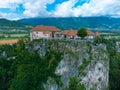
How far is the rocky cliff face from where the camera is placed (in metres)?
53.8

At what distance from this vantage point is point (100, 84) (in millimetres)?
55594

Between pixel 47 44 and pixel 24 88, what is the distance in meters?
10.2

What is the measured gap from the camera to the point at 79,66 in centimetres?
5388

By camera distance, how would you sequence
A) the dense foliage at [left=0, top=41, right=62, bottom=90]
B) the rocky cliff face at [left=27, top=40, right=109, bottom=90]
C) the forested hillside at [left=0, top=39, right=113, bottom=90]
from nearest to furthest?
the rocky cliff face at [left=27, top=40, right=109, bottom=90] → the forested hillside at [left=0, top=39, right=113, bottom=90] → the dense foliage at [left=0, top=41, right=62, bottom=90]

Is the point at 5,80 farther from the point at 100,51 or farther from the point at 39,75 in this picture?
the point at 100,51

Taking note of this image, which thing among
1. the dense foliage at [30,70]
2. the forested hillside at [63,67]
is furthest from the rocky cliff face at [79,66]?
the dense foliage at [30,70]

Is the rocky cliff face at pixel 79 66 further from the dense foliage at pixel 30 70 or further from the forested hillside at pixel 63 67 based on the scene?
the dense foliage at pixel 30 70

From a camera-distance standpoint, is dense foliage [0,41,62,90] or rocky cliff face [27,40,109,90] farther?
dense foliage [0,41,62,90]

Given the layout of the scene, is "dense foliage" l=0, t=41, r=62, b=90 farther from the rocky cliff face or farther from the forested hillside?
the rocky cliff face

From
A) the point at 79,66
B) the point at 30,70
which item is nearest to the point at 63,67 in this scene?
the point at 79,66

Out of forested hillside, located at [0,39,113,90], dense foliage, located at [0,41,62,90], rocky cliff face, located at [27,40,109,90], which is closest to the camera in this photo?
rocky cliff face, located at [27,40,109,90]

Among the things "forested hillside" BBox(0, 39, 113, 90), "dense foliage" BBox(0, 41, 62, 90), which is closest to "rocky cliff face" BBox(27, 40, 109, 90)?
"forested hillside" BBox(0, 39, 113, 90)

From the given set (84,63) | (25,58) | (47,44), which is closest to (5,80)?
(25,58)

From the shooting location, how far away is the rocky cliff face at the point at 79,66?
2116 inches
